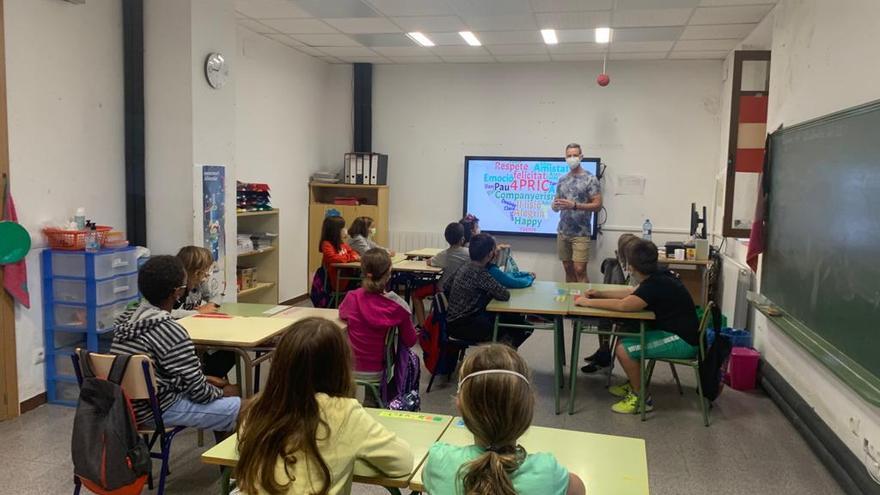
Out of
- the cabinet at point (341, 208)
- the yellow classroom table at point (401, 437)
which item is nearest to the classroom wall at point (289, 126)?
the cabinet at point (341, 208)

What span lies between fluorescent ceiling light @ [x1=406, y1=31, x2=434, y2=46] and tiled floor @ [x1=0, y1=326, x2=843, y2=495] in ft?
11.1

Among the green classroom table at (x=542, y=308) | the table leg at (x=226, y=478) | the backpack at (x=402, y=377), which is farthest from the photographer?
the green classroom table at (x=542, y=308)

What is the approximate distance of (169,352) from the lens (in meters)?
2.58

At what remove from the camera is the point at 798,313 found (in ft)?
12.5

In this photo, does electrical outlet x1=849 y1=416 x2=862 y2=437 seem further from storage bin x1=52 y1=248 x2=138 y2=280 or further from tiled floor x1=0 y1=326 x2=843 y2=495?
storage bin x1=52 y1=248 x2=138 y2=280

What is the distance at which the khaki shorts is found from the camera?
7.06 m

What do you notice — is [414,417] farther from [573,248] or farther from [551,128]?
[551,128]

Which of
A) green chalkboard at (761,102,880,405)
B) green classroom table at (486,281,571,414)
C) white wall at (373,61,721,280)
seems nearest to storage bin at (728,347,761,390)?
green chalkboard at (761,102,880,405)

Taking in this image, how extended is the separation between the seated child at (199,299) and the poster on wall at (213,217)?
739 millimetres

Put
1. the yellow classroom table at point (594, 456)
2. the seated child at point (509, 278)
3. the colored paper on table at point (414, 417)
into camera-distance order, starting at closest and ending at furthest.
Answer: the yellow classroom table at point (594, 456) < the colored paper on table at point (414, 417) < the seated child at point (509, 278)

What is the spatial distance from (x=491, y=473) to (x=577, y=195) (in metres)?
5.82

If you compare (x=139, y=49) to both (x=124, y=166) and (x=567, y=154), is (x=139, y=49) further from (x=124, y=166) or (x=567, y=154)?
(x=567, y=154)

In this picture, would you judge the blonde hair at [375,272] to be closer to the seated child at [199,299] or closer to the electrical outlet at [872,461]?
the seated child at [199,299]

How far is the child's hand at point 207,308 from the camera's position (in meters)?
3.59
